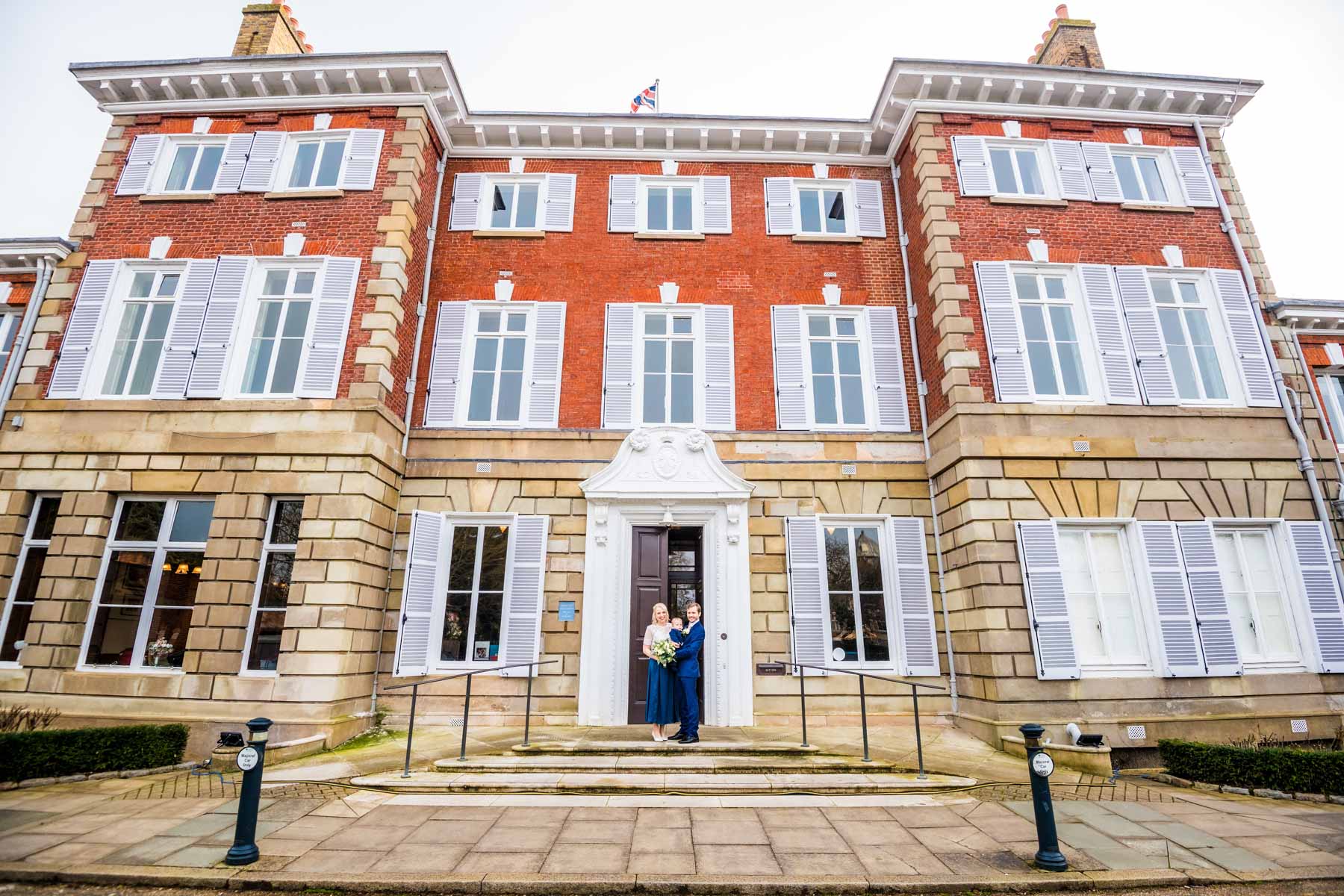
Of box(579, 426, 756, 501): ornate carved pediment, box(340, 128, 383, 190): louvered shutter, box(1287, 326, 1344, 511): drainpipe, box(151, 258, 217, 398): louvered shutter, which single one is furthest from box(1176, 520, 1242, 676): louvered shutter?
box(151, 258, 217, 398): louvered shutter

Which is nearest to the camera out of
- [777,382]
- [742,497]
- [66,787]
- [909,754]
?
[66,787]

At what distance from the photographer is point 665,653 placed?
835 cm

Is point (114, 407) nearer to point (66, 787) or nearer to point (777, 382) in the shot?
point (66, 787)

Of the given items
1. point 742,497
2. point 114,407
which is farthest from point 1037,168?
point 114,407

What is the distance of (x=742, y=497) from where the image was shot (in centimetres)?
1058

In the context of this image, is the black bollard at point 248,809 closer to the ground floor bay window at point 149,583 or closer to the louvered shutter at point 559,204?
the ground floor bay window at point 149,583

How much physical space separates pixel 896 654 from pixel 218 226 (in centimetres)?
1352

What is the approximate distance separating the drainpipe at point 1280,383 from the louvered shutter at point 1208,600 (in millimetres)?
1736

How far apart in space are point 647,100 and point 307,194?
750 centimetres

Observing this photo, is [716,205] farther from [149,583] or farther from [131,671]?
[131,671]

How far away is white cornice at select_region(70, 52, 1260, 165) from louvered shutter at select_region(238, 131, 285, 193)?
743 mm

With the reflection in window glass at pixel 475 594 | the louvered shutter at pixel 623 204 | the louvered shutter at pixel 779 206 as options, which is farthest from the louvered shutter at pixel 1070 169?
the reflection in window glass at pixel 475 594

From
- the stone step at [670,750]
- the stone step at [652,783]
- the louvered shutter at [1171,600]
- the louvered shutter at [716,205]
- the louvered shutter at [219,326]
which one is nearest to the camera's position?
the stone step at [652,783]

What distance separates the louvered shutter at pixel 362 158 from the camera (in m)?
11.1
